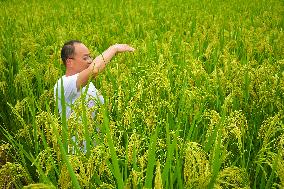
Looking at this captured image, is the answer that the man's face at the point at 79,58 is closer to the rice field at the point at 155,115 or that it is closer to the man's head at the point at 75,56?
the man's head at the point at 75,56

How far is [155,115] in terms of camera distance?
4.85 feet

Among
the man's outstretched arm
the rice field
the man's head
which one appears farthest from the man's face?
the man's outstretched arm

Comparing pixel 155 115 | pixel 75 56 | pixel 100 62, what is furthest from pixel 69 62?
pixel 155 115

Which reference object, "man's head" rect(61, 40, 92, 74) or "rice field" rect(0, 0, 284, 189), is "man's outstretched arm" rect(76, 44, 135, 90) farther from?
"man's head" rect(61, 40, 92, 74)

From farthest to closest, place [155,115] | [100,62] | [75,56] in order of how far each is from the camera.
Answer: [75,56] → [100,62] → [155,115]

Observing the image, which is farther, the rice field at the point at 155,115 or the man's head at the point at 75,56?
the man's head at the point at 75,56

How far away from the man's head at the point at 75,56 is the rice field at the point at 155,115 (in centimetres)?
12

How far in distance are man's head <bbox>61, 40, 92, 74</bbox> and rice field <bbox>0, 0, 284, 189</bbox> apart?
0.41 ft

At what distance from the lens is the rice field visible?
1176mm

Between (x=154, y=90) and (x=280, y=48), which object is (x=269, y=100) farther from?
(x=280, y=48)

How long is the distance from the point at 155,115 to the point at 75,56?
1527mm

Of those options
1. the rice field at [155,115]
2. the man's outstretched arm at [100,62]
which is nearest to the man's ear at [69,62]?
the rice field at [155,115]

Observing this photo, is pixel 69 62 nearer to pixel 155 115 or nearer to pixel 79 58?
pixel 79 58

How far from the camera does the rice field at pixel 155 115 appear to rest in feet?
3.86
